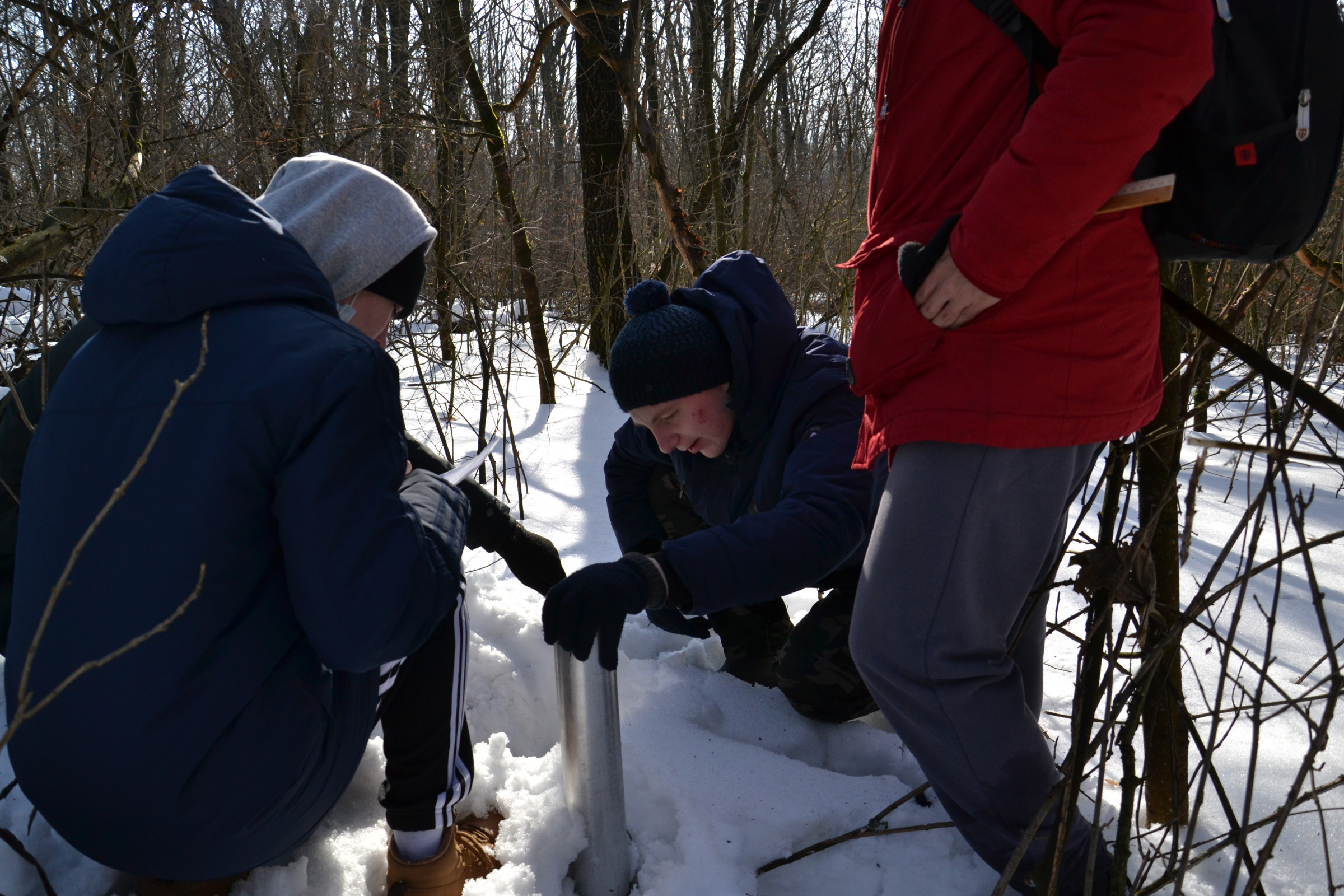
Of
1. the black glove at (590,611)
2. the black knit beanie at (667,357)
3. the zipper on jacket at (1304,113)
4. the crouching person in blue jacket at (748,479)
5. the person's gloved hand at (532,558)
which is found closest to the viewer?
the zipper on jacket at (1304,113)

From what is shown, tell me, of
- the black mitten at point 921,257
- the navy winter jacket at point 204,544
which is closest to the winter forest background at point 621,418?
the navy winter jacket at point 204,544

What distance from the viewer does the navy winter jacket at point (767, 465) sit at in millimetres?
1670

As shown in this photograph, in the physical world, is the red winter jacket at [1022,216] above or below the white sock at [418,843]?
above

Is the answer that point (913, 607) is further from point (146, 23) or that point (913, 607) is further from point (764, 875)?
point (146, 23)

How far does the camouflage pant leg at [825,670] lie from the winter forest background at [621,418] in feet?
0.20

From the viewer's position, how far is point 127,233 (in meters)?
1.20

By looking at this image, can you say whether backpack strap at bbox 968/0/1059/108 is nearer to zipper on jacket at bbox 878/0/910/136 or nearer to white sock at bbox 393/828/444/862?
zipper on jacket at bbox 878/0/910/136

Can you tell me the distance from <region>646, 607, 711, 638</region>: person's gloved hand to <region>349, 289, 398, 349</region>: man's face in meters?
1.02

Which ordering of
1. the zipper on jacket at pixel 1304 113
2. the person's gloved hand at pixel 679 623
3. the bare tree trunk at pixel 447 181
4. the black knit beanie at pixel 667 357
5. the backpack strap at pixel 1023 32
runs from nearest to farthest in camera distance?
the zipper on jacket at pixel 1304 113 < the backpack strap at pixel 1023 32 < the black knit beanie at pixel 667 357 < the person's gloved hand at pixel 679 623 < the bare tree trunk at pixel 447 181

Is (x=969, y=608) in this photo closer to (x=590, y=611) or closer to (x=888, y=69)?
(x=590, y=611)

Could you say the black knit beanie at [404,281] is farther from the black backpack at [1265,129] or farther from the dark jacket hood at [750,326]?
the black backpack at [1265,129]

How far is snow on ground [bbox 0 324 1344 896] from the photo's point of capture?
1.52m

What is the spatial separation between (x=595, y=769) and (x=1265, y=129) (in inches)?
51.0

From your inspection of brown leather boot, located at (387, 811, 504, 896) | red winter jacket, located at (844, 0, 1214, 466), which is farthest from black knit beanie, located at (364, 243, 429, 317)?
brown leather boot, located at (387, 811, 504, 896)
